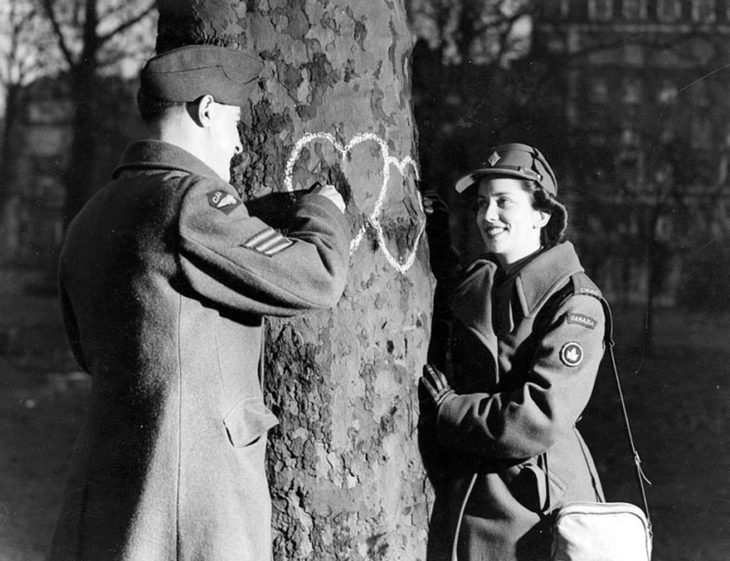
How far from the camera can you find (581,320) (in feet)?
8.48

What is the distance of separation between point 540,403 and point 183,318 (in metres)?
1.08

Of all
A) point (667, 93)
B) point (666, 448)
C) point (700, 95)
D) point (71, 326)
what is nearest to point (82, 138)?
point (667, 93)

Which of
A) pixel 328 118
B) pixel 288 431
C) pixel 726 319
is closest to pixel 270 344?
pixel 288 431

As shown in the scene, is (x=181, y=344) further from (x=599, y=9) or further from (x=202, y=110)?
(x=599, y=9)

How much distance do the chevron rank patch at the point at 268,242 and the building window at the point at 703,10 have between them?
499cm

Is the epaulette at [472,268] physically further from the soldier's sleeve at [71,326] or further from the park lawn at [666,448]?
the park lawn at [666,448]

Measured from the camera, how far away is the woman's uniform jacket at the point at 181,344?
204 centimetres

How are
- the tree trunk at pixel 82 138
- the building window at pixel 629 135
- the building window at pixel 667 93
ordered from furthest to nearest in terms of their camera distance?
the tree trunk at pixel 82 138 → the building window at pixel 667 93 → the building window at pixel 629 135

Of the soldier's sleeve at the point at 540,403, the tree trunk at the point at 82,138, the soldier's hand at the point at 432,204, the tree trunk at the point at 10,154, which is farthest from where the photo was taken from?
the tree trunk at the point at 10,154

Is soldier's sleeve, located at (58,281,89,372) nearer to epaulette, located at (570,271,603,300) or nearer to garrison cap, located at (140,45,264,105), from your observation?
garrison cap, located at (140,45,264,105)

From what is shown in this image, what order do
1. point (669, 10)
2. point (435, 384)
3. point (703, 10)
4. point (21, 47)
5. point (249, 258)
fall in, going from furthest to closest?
1. point (21, 47)
2. point (703, 10)
3. point (669, 10)
4. point (435, 384)
5. point (249, 258)

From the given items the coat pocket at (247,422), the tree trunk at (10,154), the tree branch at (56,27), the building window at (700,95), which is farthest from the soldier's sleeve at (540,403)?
the tree trunk at (10,154)

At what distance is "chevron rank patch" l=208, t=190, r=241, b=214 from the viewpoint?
204 cm

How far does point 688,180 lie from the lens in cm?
614
